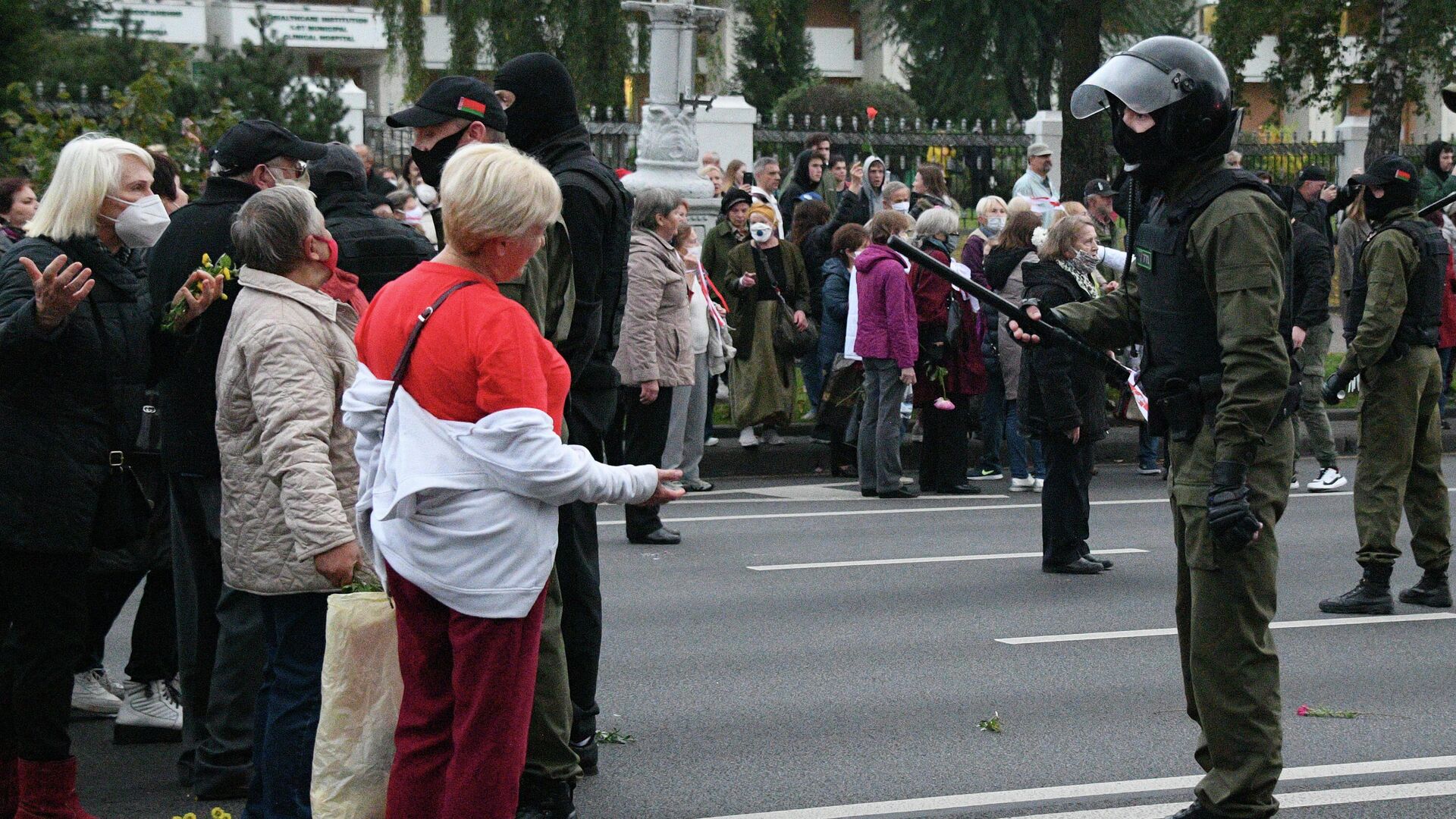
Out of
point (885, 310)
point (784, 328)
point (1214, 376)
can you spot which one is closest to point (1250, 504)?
point (1214, 376)

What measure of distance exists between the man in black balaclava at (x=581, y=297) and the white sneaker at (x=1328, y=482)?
8265mm

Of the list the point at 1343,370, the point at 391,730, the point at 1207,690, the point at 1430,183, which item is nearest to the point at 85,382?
the point at 391,730

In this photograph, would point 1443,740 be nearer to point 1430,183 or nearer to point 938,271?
point 938,271

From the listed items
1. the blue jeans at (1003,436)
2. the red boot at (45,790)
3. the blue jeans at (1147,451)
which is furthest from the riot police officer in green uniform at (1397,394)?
the red boot at (45,790)

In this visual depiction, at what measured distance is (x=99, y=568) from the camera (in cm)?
571

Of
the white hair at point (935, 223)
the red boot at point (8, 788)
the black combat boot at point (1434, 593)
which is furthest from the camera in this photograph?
the white hair at point (935, 223)

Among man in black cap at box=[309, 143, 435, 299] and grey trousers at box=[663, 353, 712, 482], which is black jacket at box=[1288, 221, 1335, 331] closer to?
grey trousers at box=[663, 353, 712, 482]

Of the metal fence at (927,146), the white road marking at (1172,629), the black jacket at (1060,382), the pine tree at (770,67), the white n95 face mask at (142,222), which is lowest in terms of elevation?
the white road marking at (1172,629)

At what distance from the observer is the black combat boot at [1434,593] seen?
8273 mm

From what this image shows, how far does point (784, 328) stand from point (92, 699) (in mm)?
7485

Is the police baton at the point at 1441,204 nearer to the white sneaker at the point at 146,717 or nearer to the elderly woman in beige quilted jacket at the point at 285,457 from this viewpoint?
the elderly woman in beige quilted jacket at the point at 285,457

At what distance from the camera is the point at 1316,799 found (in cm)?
526

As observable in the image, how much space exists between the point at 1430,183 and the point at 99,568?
16095 mm

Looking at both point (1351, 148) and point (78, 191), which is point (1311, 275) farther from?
point (1351, 148)
